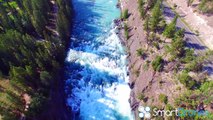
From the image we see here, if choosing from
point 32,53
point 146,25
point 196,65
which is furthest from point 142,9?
point 32,53

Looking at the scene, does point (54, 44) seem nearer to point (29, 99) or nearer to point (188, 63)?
point (29, 99)

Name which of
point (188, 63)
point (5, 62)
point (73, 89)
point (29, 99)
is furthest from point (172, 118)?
point (5, 62)

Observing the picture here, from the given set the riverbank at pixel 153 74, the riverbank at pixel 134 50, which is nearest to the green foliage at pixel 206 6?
the riverbank at pixel 153 74

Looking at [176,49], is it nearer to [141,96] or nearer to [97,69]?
[141,96]

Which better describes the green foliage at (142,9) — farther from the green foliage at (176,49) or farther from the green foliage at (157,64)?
the green foliage at (157,64)

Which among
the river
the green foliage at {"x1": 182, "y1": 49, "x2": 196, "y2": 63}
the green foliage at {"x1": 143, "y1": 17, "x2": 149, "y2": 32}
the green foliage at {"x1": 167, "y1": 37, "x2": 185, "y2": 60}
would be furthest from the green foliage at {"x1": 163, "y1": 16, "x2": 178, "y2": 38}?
the river

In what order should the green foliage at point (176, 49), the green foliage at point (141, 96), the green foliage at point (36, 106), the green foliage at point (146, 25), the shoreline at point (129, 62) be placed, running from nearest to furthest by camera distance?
the green foliage at point (36, 106)
the green foliage at point (176, 49)
the green foliage at point (141, 96)
the shoreline at point (129, 62)
the green foliage at point (146, 25)

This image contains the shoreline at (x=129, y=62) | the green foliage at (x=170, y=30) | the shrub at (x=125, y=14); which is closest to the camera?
the shoreline at (x=129, y=62)

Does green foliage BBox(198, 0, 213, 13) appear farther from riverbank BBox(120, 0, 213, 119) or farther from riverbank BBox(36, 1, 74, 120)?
riverbank BBox(36, 1, 74, 120)
